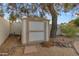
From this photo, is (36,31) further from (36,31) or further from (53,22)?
(53,22)

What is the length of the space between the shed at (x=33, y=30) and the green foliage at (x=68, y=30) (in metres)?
0.17

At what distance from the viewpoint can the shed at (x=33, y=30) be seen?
2396 mm

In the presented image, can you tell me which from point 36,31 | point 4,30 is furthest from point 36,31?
point 4,30

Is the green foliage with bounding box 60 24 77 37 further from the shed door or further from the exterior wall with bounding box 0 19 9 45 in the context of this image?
the exterior wall with bounding box 0 19 9 45

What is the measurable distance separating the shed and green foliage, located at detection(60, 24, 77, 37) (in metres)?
0.17

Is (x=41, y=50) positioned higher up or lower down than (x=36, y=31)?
lower down

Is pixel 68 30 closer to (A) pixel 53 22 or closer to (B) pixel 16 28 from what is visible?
(A) pixel 53 22

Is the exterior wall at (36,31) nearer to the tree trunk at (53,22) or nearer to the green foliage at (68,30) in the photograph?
the tree trunk at (53,22)

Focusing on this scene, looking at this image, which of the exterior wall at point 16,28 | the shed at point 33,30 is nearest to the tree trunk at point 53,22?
the shed at point 33,30

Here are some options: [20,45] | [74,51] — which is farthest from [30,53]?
[74,51]

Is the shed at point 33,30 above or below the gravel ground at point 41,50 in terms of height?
above

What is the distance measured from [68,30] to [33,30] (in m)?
0.38

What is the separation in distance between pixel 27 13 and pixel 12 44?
37 centimetres

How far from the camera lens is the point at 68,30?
7.89ft
